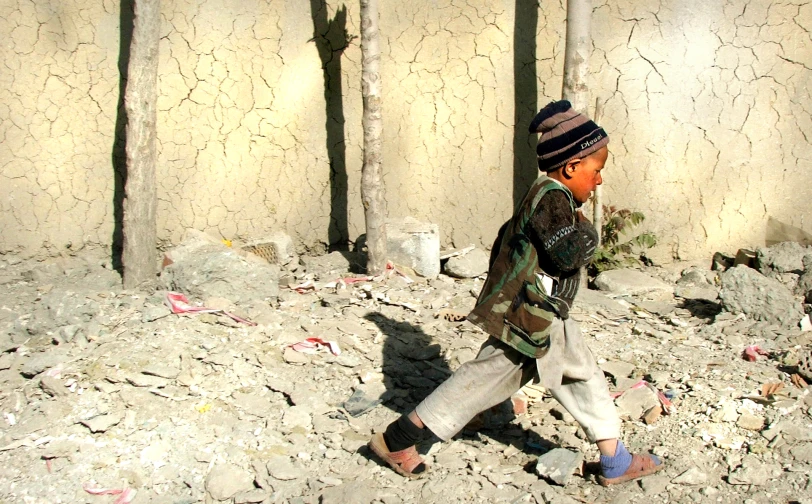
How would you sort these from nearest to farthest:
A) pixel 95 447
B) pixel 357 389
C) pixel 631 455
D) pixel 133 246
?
pixel 631 455, pixel 95 447, pixel 357 389, pixel 133 246

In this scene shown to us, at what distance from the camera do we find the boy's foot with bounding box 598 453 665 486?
10.8ft

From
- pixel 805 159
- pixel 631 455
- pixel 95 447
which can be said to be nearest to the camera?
pixel 631 455

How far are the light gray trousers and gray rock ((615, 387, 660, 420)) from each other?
0.62 meters

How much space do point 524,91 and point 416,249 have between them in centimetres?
140

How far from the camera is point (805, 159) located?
18.8ft

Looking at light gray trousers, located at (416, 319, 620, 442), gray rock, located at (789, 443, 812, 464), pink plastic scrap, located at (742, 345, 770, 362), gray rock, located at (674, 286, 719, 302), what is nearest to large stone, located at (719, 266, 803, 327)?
pink plastic scrap, located at (742, 345, 770, 362)

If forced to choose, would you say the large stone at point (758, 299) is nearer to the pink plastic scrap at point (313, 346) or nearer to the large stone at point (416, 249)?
the large stone at point (416, 249)

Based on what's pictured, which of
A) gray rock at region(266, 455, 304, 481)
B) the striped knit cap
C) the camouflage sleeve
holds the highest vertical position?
the striped knit cap

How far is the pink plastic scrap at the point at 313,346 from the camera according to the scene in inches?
171

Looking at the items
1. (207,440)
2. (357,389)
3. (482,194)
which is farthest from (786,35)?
(207,440)

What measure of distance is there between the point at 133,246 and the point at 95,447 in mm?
2081

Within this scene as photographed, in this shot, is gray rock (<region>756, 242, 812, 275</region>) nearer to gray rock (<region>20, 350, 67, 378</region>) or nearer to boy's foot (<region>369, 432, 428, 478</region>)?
boy's foot (<region>369, 432, 428, 478</region>)

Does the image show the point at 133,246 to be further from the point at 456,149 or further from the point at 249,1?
the point at 456,149

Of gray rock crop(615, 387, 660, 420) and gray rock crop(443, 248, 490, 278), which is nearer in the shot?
gray rock crop(615, 387, 660, 420)
